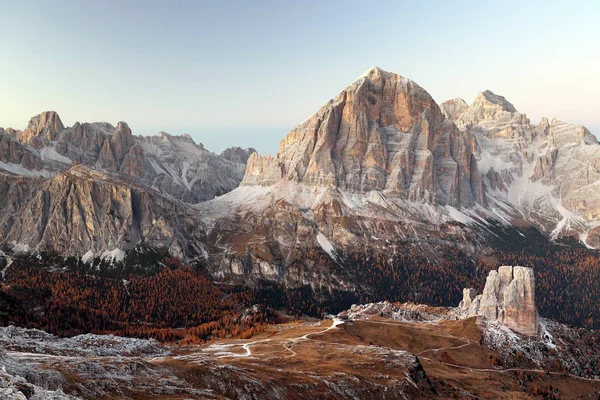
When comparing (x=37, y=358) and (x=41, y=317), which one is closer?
(x=37, y=358)

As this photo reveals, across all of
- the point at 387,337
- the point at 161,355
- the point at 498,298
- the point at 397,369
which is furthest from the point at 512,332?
the point at 161,355

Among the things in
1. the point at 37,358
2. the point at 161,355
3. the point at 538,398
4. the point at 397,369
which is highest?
the point at 37,358

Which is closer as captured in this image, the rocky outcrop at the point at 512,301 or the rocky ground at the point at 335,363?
the rocky ground at the point at 335,363

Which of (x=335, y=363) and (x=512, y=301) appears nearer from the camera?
(x=335, y=363)

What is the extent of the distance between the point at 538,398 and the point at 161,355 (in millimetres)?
96410

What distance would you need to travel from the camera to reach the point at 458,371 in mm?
130875

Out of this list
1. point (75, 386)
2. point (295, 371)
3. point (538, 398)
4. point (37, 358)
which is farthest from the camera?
point (538, 398)

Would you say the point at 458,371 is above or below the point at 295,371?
below

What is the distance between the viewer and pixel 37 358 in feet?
226

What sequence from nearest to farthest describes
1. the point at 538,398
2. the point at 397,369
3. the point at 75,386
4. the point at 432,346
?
the point at 75,386 < the point at 397,369 < the point at 538,398 < the point at 432,346

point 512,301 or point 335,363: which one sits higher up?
point 512,301

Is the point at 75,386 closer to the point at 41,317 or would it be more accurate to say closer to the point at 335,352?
the point at 335,352

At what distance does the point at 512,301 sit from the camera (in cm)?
15950

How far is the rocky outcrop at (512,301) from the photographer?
516 feet
